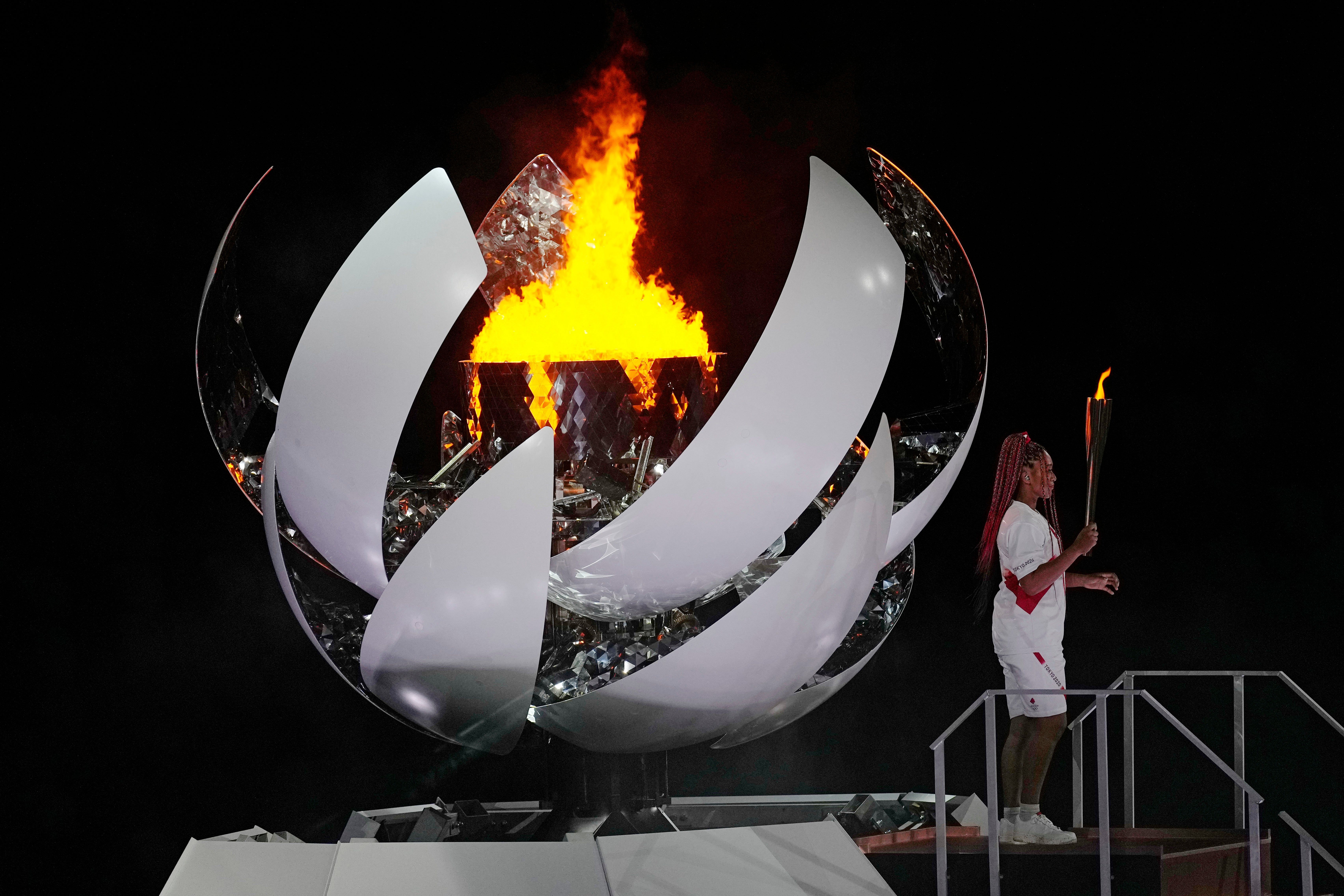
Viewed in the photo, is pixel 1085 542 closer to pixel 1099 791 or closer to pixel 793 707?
pixel 1099 791

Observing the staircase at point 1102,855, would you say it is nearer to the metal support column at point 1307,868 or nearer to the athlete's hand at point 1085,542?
the metal support column at point 1307,868

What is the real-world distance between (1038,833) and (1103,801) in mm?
508

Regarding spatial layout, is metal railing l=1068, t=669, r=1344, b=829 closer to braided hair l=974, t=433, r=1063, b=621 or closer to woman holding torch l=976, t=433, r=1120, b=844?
woman holding torch l=976, t=433, r=1120, b=844

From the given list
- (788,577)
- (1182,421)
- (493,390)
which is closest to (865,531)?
(788,577)

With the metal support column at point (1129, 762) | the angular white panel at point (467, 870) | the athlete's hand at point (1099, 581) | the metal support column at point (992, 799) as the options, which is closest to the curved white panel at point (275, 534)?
the angular white panel at point (467, 870)

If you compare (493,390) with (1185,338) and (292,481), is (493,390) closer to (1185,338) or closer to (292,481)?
(292,481)

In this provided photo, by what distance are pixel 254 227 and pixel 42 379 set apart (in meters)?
1.13

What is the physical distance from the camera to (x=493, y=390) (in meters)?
4.45

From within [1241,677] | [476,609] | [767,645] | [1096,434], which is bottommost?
[1241,677]

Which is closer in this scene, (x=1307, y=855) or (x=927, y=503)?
(x=1307, y=855)

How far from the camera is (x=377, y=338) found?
142 inches

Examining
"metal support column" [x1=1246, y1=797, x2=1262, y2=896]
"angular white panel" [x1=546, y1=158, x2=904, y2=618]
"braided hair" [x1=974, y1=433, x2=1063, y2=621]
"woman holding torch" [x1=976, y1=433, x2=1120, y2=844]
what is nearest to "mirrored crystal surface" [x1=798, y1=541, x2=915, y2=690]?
"braided hair" [x1=974, y1=433, x2=1063, y2=621]

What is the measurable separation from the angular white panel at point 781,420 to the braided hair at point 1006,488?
0.55 m

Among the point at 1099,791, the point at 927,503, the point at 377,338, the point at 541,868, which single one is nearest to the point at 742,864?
the point at 541,868
